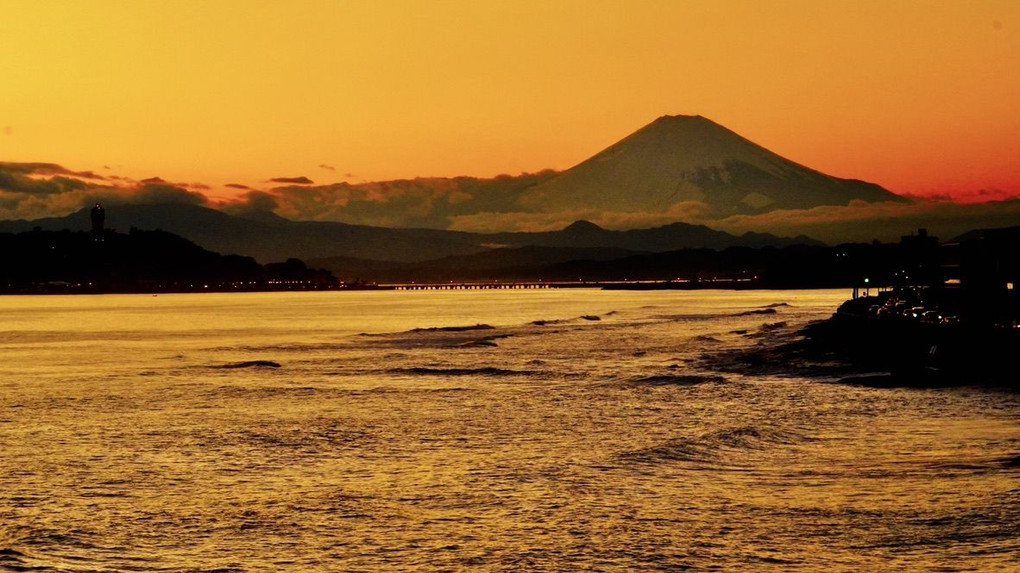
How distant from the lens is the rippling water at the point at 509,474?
54.2 ft

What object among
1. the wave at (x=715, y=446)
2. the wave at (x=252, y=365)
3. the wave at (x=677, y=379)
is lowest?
the wave at (x=252, y=365)

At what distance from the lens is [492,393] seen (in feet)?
145

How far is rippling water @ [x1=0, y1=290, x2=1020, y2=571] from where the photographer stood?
16516 millimetres

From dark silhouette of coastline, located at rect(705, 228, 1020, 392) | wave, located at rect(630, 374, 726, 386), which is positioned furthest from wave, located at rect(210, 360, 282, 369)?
dark silhouette of coastline, located at rect(705, 228, 1020, 392)

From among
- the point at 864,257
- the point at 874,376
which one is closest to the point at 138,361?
the point at 874,376

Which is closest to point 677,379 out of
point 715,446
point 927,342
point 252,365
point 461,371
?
point 461,371

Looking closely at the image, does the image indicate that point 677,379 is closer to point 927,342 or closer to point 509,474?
point 927,342

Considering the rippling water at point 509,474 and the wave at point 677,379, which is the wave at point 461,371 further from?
the wave at point 677,379

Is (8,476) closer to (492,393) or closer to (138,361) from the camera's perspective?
(492,393)

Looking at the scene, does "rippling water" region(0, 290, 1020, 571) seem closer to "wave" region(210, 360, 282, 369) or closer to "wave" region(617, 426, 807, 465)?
"wave" region(617, 426, 807, 465)

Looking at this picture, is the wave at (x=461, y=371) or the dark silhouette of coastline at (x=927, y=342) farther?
the wave at (x=461, y=371)

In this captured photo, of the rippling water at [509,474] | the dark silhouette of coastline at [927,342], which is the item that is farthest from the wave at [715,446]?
the dark silhouette of coastline at [927,342]

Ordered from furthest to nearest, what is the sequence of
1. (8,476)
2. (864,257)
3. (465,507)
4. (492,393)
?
(864,257), (492,393), (8,476), (465,507)

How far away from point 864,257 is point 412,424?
13892cm
